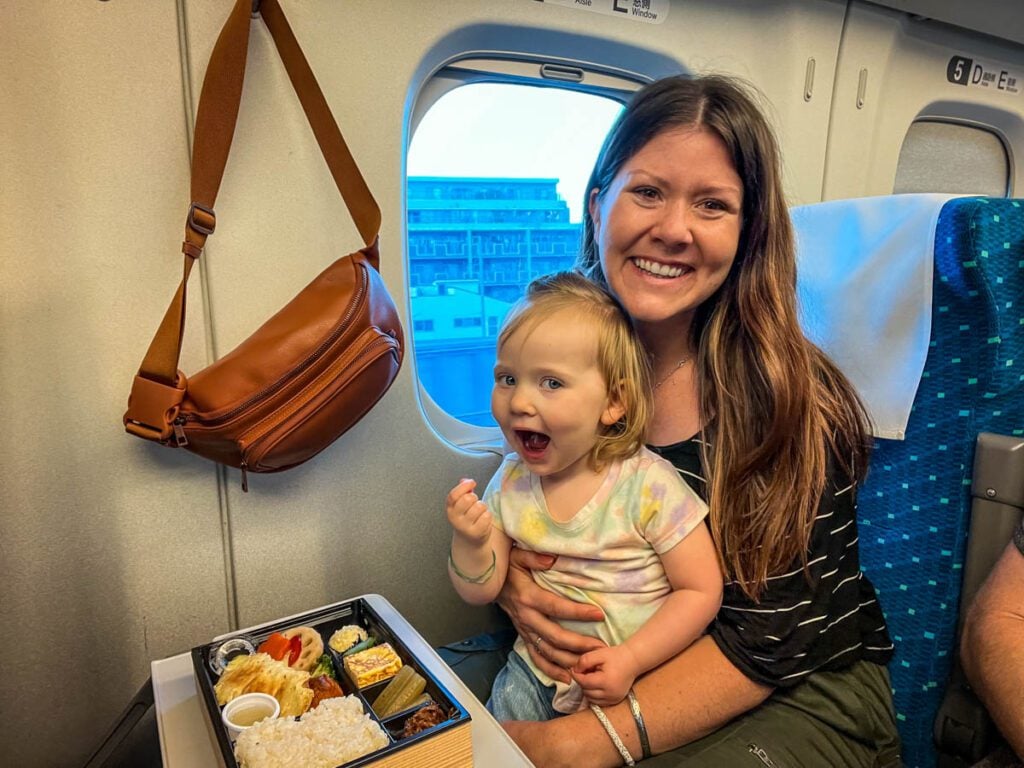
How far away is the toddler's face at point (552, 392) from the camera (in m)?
1.17

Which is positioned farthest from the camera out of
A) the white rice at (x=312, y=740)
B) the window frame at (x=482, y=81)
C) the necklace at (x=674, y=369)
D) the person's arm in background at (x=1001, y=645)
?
the window frame at (x=482, y=81)

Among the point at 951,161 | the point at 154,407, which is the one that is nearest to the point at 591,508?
the point at 154,407

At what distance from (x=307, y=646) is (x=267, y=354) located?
55 centimetres

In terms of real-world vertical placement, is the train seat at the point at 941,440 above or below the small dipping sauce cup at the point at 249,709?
above

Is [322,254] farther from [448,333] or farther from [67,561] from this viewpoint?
[67,561]

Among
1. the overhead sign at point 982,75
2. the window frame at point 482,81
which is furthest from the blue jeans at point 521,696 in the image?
the overhead sign at point 982,75

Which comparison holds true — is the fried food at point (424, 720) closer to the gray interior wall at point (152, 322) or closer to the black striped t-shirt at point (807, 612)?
the black striped t-shirt at point (807, 612)

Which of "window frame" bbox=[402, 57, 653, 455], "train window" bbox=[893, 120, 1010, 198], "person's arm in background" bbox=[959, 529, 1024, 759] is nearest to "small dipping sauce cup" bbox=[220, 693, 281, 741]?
"window frame" bbox=[402, 57, 653, 455]

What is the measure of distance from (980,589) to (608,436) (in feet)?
2.58

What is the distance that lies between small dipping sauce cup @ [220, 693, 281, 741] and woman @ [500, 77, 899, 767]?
480 mm

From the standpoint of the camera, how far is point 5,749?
1.30 meters

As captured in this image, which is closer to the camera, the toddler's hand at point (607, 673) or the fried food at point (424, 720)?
the fried food at point (424, 720)

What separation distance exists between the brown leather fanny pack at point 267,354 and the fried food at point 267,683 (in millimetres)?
368

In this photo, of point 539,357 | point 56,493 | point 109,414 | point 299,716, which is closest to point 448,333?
point 539,357
